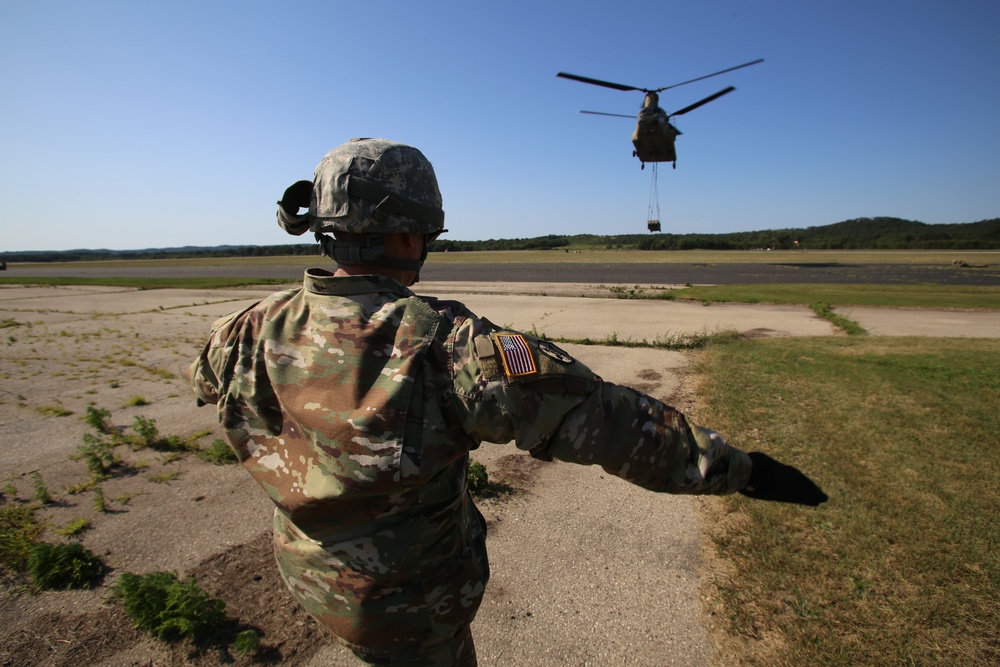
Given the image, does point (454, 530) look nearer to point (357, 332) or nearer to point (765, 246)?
point (357, 332)

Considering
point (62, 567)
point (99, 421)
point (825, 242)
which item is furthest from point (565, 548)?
point (825, 242)

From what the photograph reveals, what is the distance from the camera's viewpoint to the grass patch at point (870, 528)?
3.07 metres

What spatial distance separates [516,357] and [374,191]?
30.4 inches

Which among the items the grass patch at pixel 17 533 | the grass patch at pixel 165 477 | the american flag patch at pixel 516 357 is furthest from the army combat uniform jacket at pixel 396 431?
the grass patch at pixel 165 477

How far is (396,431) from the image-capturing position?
4.91 ft

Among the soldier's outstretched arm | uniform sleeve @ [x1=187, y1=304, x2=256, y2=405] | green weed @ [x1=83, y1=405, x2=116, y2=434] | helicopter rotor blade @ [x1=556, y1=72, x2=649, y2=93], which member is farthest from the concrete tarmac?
helicopter rotor blade @ [x1=556, y1=72, x2=649, y2=93]

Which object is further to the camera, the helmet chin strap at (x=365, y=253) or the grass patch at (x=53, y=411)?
the grass patch at (x=53, y=411)

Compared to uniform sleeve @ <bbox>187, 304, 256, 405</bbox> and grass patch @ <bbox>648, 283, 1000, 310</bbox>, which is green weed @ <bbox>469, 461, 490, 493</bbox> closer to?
uniform sleeve @ <bbox>187, 304, 256, 405</bbox>

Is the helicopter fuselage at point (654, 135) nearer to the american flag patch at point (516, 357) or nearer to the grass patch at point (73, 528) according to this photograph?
Result: the grass patch at point (73, 528)

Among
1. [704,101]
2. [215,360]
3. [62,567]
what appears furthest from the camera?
[704,101]

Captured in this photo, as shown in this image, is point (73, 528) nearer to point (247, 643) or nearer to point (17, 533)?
point (17, 533)

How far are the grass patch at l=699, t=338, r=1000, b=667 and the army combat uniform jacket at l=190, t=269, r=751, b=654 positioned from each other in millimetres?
2149

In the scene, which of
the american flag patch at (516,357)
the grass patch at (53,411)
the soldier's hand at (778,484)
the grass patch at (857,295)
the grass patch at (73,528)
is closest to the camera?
the american flag patch at (516,357)

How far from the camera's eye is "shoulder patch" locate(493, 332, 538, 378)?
4.74 ft
